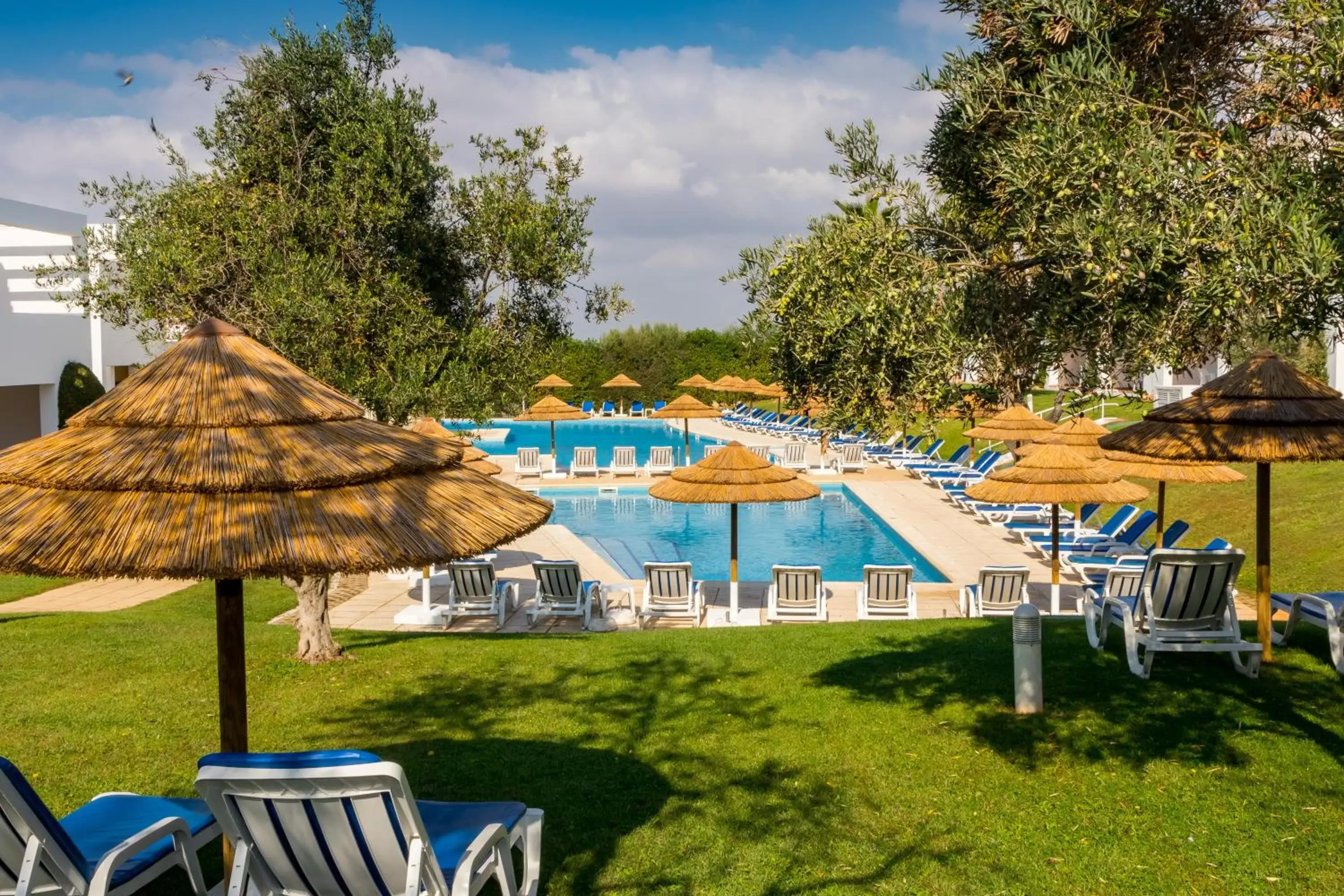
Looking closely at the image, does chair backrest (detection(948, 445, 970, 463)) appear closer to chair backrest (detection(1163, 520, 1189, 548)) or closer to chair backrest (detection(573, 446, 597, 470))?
chair backrest (detection(573, 446, 597, 470))

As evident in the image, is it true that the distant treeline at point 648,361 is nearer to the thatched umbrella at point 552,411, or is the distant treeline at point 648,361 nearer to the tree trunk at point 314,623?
the thatched umbrella at point 552,411

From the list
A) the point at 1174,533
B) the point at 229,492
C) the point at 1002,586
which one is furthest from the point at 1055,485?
the point at 229,492

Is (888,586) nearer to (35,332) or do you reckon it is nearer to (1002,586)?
(1002,586)

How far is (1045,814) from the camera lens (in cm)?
573

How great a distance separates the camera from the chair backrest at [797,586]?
43.0 ft

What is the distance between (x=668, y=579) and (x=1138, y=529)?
817 cm

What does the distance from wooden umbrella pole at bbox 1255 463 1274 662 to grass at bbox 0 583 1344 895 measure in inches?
11.9

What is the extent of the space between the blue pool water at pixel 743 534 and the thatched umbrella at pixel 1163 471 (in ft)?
12.3

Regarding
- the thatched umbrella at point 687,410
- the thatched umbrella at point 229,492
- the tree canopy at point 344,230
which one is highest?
the tree canopy at point 344,230

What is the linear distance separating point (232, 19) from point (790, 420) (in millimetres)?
31130

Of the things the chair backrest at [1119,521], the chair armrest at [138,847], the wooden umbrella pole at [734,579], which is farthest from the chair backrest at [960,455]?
the chair armrest at [138,847]

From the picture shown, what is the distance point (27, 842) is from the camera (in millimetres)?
3803

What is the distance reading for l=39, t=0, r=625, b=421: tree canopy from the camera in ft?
32.3

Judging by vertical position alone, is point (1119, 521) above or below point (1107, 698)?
above
